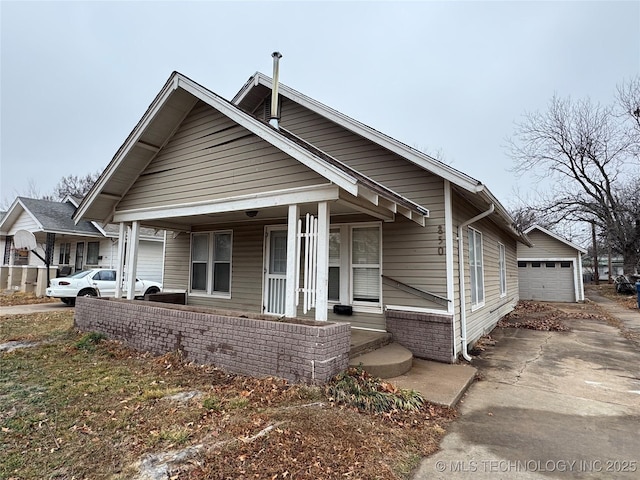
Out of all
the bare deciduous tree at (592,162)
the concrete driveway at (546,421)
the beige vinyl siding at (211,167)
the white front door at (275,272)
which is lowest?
the concrete driveway at (546,421)

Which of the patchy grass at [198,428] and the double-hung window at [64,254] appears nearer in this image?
the patchy grass at [198,428]

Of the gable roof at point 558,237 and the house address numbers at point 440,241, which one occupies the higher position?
the gable roof at point 558,237

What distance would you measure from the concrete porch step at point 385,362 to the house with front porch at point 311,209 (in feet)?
2.53

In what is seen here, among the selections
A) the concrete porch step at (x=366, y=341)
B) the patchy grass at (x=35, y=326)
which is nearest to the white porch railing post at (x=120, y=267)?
the patchy grass at (x=35, y=326)

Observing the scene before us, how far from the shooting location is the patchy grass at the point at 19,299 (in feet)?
46.2

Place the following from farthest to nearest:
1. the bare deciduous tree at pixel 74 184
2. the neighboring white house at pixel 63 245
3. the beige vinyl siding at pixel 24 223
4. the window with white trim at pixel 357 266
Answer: the bare deciduous tree at pixel 74 184
the beige vinyl siding at pixel 24 223
the neighboring white house at pixel 63 245
the window with white trim at pixel 357 266

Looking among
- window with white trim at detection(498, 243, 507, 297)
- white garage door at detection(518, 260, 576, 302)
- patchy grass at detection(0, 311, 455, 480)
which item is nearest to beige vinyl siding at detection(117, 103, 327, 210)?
patchy grass at detection(0, 311, 455, 480)

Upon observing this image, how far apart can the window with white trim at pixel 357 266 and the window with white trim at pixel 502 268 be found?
6932mm

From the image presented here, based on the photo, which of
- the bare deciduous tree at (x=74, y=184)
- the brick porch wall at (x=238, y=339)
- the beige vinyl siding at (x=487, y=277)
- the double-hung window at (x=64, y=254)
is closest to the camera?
the brick porch wall at (x=238, y=339)

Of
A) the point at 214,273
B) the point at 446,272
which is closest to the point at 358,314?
the point at 446,272

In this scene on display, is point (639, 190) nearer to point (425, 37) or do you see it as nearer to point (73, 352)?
point (425, 37)

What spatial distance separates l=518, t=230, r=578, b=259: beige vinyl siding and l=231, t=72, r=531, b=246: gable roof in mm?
12078

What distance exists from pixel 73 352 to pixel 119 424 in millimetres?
3708

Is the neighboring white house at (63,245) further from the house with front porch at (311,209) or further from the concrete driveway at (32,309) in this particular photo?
the house with front porch at (311,209)
